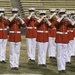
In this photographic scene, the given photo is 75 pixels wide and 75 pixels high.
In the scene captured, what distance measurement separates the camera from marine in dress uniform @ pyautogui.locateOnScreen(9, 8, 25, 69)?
10.9 meters

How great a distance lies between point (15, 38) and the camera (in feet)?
36.0

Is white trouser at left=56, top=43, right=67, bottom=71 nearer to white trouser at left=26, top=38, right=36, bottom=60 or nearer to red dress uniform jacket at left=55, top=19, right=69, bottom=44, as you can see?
red dress uniform jacket at left=55, top=19, right=69, bottom=44

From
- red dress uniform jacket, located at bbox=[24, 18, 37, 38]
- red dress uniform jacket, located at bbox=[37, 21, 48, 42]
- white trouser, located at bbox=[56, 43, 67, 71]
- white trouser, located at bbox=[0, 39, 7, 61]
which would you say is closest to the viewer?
white trouser, located at bbox=[56, 43, 67, 71]

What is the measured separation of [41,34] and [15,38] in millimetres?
1135

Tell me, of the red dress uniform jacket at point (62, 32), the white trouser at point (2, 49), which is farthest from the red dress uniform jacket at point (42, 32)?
the white trouser at point (2, 49)

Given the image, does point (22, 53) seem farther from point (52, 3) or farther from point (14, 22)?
point (52, 3)

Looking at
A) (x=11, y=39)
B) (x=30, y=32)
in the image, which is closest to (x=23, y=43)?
(x=30, y=32)

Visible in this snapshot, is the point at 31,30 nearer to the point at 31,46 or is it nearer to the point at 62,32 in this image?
the point at 31,46

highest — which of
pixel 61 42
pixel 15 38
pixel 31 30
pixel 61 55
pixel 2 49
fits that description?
pixel 31 30

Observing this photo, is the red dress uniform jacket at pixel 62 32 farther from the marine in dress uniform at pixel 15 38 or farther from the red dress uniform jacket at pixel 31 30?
the red dress uniform jacket at pixel 31 30

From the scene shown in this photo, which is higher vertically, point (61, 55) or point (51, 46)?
point (51, 46)

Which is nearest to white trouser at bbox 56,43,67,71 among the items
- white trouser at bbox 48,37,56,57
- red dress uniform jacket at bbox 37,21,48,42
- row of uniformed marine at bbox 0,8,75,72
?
row of uniformed marine at bbox 0,8,75,72

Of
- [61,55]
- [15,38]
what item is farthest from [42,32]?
[61,55]

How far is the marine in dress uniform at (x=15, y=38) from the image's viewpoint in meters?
10.9
